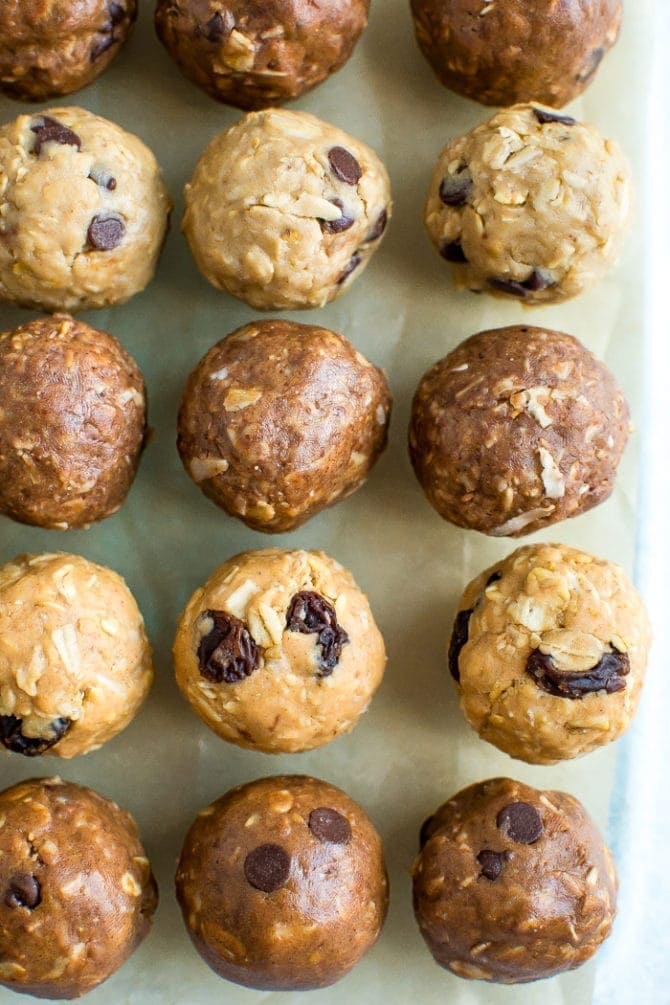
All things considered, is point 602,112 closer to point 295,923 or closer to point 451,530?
point 451,530

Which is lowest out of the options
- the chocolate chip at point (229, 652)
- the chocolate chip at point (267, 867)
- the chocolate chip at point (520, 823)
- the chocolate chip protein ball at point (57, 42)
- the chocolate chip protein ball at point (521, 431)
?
the chocolate chip at point (267, 867)

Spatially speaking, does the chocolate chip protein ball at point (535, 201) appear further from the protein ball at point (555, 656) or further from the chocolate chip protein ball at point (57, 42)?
the chocolate chip protein ball at point (57, 42)

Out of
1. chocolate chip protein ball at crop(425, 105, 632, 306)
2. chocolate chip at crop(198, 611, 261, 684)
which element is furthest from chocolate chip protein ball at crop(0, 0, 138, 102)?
chocolate chip at crop(198, 611, 261, 684)

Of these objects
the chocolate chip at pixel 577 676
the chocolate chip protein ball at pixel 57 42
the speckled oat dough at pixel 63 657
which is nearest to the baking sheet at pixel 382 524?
the chocolate chip protein ball at pixel 57 42

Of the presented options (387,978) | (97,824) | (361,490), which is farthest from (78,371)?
(387,978)

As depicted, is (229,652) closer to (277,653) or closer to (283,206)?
(277,653)
